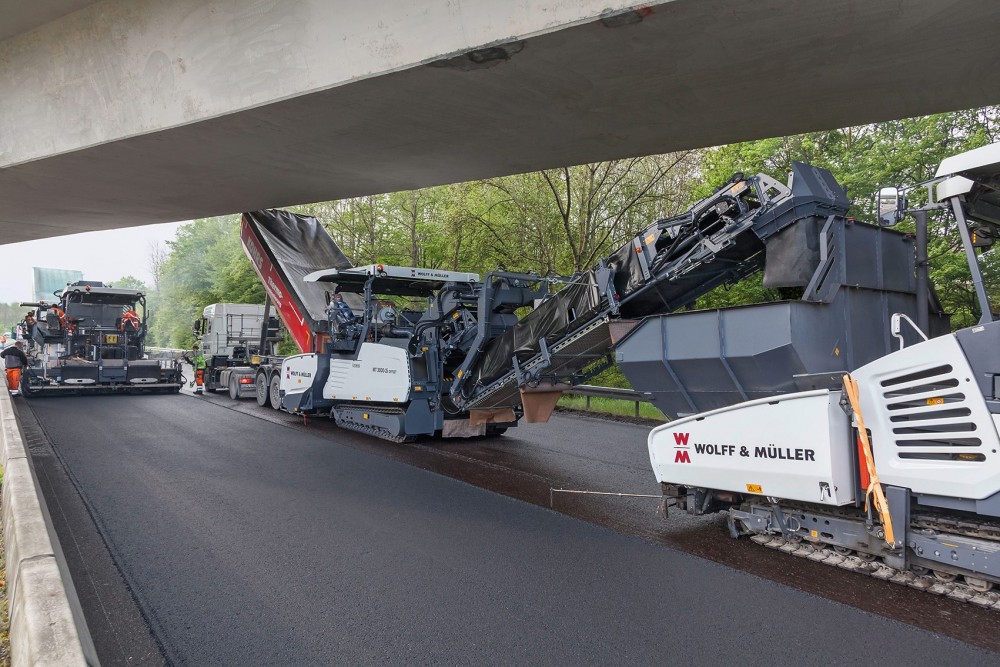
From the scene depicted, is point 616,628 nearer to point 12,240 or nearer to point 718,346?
point 718,346

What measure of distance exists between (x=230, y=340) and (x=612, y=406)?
11.3m

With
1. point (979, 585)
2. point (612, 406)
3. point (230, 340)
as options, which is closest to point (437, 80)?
point (979, 585)

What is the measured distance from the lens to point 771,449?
4664 millimetres

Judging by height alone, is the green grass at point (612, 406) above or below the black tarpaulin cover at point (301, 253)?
below

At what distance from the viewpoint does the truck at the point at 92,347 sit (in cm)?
1620

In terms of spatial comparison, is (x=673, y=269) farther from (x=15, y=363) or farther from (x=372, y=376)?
(x=15, y=363)

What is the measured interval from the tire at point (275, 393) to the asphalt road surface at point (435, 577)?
5.71 meters

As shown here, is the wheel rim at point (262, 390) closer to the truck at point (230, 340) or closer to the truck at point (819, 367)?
the truck at point (230, 340)

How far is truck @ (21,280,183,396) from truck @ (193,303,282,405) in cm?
104

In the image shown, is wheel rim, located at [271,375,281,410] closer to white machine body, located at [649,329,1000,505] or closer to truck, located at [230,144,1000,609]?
truck, located at [230,144,1000,609]

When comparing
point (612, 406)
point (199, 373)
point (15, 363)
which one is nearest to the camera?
point (612, 406)

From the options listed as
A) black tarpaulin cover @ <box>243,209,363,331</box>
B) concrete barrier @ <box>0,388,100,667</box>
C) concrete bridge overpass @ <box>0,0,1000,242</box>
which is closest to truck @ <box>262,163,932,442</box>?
black tarpaulin cover @ <box>243,209,363,331</box>

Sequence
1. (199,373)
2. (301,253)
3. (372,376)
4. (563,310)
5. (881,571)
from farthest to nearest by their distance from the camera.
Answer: (199,373)
(301,253)
(372,376)
(563,310)
(881,571)

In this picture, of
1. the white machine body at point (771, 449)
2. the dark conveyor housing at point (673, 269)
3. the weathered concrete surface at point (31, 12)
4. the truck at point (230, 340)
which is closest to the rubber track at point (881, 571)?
the white machine body at point (771, 449)
